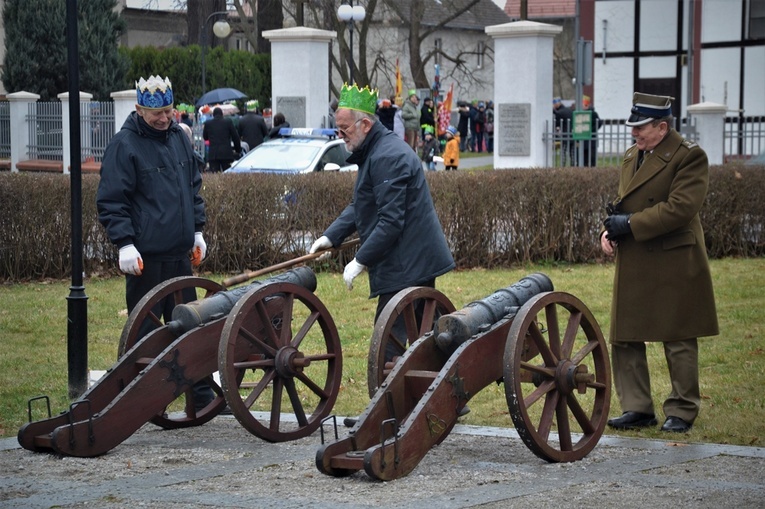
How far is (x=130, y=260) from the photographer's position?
721 cm

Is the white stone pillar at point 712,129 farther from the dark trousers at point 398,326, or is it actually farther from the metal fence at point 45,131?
the dark trousers at point 398,326

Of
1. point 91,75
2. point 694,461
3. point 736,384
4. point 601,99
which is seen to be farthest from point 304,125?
point 694,461

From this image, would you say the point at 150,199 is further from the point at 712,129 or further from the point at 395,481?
the point at 712,129

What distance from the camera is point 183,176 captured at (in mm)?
7598

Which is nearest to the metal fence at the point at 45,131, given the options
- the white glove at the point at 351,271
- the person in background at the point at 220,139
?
the person in background at the point at 220,139

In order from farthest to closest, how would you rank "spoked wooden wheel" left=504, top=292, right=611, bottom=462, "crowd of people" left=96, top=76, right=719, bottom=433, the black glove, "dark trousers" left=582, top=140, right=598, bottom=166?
"dark trousers" left=582, top=140, right=598, bottom=166, the black glove, "crowd of people" left=96, top=76, right=719, bottom=433, "spoked wooden wheel" left=504, top=292, right=611, bottom=462

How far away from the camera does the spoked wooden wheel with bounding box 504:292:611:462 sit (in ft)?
19.4

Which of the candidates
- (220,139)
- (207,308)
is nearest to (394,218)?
(207,308)

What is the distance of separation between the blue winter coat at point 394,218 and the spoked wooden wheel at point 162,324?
37.9 inches

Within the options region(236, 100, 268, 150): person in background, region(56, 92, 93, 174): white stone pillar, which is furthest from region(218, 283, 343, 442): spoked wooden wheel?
region(56, 92, 93, 174): white stone pillar

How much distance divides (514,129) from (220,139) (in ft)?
17.7

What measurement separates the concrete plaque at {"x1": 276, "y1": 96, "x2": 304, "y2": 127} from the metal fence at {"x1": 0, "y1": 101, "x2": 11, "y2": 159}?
25.0ft

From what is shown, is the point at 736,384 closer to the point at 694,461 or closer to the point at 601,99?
the point at 694,461

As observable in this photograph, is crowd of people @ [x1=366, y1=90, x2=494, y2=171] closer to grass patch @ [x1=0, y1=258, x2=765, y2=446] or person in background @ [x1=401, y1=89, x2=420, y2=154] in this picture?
person in background @ [x1=401, y1=89, x2=420, y2=154]
